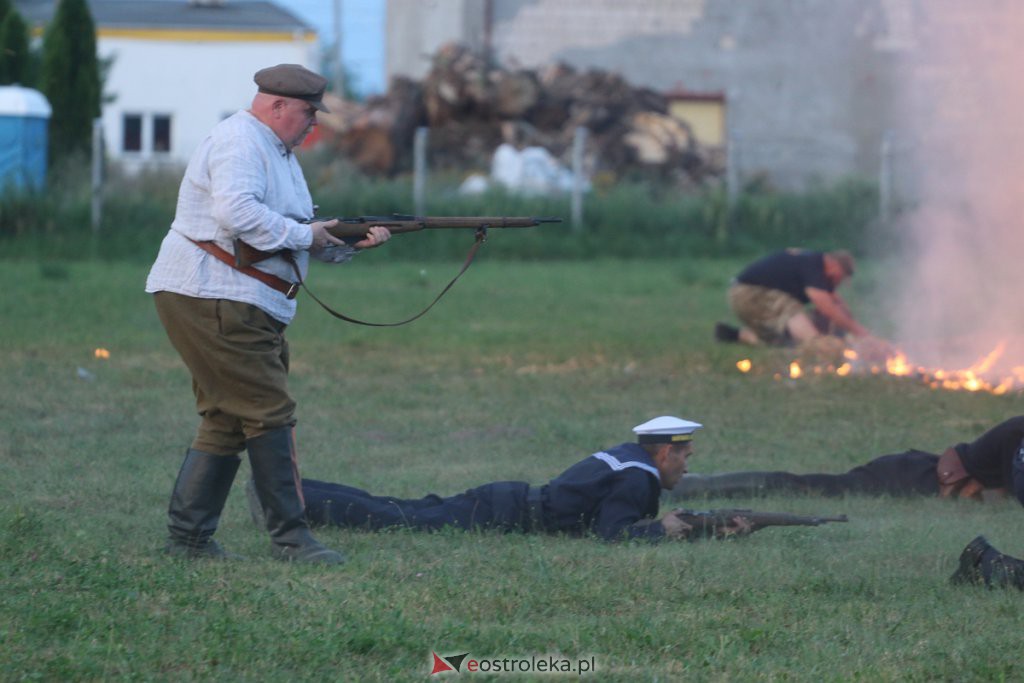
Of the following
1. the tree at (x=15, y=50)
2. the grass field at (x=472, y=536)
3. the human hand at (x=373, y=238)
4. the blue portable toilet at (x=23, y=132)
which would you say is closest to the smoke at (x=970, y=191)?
the grass field at (x=472, y=536)

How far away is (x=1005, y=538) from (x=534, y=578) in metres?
2.56

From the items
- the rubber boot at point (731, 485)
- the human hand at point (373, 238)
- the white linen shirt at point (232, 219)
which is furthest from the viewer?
the rubber boot at point (731, 485)

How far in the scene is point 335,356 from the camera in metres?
12.9

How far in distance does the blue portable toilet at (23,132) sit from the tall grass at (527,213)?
2.88 feet

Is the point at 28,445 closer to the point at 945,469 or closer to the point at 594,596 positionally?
the point at 594,596

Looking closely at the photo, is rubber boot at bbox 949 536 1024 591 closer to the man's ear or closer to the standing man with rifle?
the man's ear

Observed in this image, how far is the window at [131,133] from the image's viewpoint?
154ft

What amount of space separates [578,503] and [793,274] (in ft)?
25.3

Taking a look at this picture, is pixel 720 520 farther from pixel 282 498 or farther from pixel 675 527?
pixel 282 498

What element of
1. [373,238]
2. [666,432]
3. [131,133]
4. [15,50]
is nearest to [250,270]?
[373,238]

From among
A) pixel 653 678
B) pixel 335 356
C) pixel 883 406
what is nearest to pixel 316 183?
pixel 335 356

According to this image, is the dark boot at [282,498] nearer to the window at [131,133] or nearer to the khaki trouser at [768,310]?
the khaki trouser at [768,310]

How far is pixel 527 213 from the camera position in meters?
22.6

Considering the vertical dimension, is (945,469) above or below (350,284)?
above
